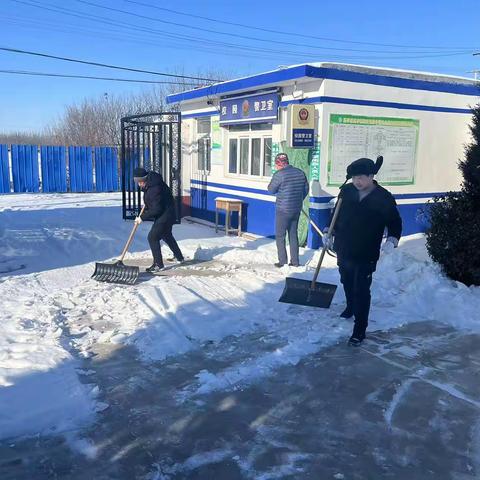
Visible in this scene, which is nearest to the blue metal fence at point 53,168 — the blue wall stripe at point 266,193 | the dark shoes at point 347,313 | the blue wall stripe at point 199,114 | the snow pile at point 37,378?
the blue wall stripe at point 199,114

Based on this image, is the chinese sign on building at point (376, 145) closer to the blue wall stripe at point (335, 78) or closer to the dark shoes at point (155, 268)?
the blue wall stripe at point (335, 78)

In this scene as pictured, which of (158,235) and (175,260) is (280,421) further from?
(175,260)

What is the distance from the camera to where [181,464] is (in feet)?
10.2

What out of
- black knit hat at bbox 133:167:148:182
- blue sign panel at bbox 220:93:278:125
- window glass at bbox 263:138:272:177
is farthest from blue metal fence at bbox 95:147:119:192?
black knit hat at bbox 133:167:148:182

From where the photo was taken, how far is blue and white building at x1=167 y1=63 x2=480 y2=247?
9469 mm

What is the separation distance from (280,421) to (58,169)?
20.5 metres

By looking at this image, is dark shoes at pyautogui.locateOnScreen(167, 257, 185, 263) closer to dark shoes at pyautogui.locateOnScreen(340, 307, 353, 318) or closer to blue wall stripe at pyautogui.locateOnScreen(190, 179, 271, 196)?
blue wall stripe at pyautogui.locateOnScreen(190, 179, 271, 196)

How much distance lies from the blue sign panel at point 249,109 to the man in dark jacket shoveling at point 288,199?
2708 mm

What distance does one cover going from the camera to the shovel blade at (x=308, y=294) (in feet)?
19.6

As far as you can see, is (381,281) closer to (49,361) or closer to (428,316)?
(428,316)

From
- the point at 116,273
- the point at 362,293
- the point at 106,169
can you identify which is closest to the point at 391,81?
the point at 362,293

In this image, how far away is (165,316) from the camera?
5.76 m

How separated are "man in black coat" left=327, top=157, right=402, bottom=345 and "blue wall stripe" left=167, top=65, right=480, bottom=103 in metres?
4.65

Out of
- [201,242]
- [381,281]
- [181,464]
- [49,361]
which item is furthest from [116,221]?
[181,464]
